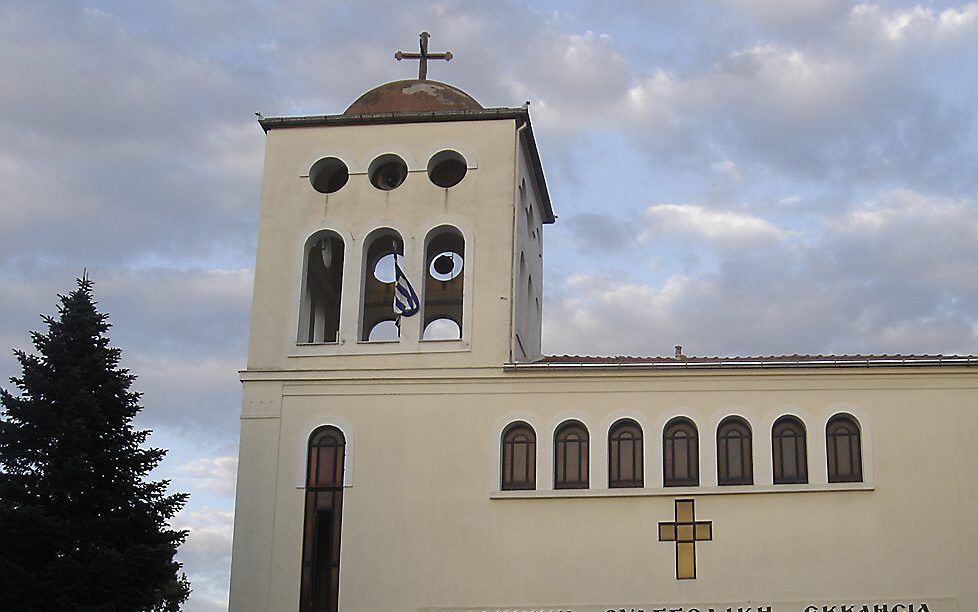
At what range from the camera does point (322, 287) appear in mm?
35375

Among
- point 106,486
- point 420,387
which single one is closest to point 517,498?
point 420,387

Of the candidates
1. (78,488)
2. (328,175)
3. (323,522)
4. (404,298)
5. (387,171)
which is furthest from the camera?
(328,175)

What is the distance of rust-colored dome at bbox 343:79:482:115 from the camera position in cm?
3481

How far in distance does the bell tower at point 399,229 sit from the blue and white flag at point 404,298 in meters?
0.03

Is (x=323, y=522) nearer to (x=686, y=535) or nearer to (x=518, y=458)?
(x=518, y=458)

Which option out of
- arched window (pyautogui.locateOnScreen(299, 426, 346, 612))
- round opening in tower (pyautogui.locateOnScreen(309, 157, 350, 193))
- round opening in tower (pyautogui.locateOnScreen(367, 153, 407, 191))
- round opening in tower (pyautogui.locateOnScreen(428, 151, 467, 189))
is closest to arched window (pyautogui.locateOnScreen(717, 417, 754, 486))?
arched window (pyautogui.locateOnScreen(299, 426, 346, 612))

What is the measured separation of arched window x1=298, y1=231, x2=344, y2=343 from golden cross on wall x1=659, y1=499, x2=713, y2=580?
9361 millimetres

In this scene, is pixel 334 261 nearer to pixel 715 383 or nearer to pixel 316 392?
pixel 316 392

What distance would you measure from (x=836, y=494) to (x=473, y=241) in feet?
32.5

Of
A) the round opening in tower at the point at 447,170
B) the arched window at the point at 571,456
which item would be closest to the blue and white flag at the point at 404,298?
the round opening in tower at the point at 447,170

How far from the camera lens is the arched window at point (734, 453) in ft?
99.8

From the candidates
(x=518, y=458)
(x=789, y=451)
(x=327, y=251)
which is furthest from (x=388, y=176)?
(x=789, y=451)

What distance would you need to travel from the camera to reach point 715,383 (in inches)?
1217

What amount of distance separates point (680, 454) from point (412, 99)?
440 inches
